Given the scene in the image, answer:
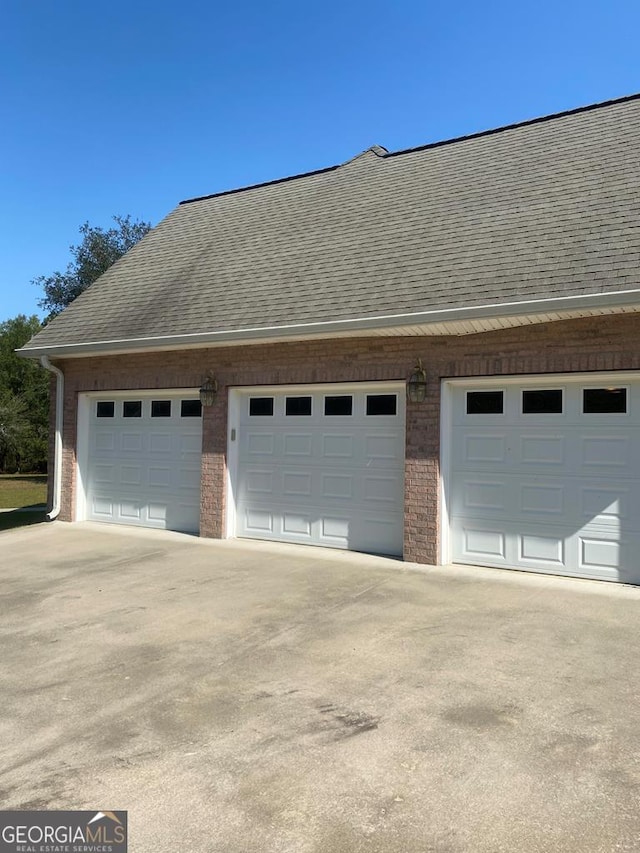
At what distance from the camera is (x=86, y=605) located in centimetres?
634

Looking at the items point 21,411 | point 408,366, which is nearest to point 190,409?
point 408,366

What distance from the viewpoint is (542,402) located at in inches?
294

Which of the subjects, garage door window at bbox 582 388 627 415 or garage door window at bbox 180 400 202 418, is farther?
garage door window at bbox 180 400 202 418

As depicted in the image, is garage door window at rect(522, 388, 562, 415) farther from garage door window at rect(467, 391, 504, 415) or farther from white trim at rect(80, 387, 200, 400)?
white trim at rect(80, 387, 200, 400)

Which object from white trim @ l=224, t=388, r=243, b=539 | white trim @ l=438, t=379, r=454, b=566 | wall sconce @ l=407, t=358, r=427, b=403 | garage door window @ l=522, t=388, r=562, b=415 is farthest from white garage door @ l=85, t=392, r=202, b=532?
garage door window @ l=522, t=388, r=562, b=415

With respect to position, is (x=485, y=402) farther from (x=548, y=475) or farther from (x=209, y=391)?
(x=209, y=391)

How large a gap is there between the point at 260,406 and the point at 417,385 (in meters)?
2.84

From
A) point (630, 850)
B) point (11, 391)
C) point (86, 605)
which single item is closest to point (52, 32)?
point (86, 605)

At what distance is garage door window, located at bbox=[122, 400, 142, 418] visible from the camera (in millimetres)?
11109

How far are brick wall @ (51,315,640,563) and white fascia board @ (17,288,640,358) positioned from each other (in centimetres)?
44

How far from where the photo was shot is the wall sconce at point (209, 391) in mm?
9773

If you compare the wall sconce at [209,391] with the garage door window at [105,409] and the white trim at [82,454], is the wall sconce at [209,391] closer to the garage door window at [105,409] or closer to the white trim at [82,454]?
the garage door window at [105,409]

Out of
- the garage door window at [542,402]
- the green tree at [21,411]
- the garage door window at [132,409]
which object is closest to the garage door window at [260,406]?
the garage door window at [132,409]

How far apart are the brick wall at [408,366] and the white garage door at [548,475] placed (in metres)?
0.29
